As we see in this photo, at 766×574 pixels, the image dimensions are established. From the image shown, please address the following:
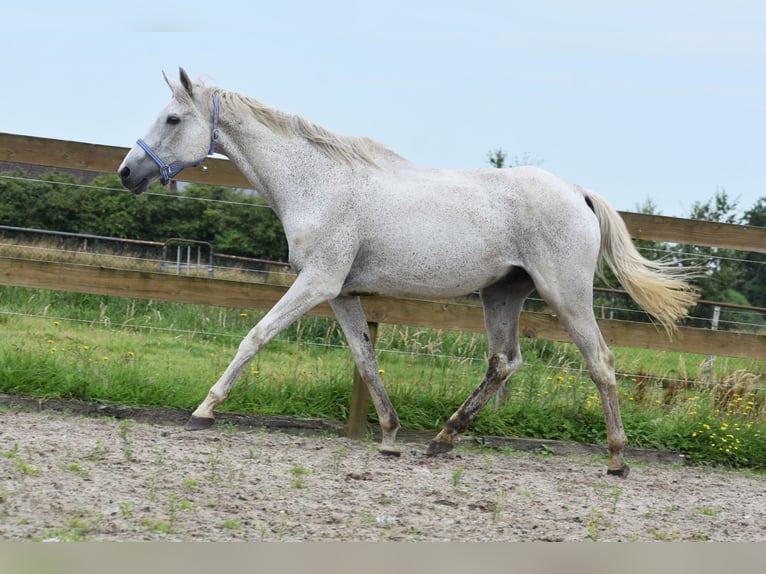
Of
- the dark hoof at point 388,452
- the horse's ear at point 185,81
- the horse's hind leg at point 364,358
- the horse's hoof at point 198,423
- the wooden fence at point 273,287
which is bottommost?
the dark hoof at point 388,452

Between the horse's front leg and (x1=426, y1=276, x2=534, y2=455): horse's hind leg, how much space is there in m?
1.15

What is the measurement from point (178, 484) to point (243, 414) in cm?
184

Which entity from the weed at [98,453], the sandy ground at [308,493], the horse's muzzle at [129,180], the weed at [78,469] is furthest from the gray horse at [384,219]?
the weed at [78,469]

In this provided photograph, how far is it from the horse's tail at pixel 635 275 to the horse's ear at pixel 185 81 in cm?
245

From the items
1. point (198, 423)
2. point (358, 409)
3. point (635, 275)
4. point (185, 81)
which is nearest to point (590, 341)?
point (635, 275)

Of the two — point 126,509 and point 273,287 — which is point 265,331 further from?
point 126,509

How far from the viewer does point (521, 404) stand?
19.4ft

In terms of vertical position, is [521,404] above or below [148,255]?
below

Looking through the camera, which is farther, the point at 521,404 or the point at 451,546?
the point at 521,404

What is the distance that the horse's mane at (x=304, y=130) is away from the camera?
504 centimetres

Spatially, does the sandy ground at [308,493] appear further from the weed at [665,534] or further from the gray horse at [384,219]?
the gray horse at [384,219]

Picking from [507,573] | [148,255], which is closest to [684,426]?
[507,573]

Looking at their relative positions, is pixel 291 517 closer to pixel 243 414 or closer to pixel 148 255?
pixel 243 414

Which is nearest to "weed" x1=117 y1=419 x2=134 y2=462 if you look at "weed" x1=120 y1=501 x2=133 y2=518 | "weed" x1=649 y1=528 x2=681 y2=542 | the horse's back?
"weed" x1=120 y1=501 x2=133 y2=518
